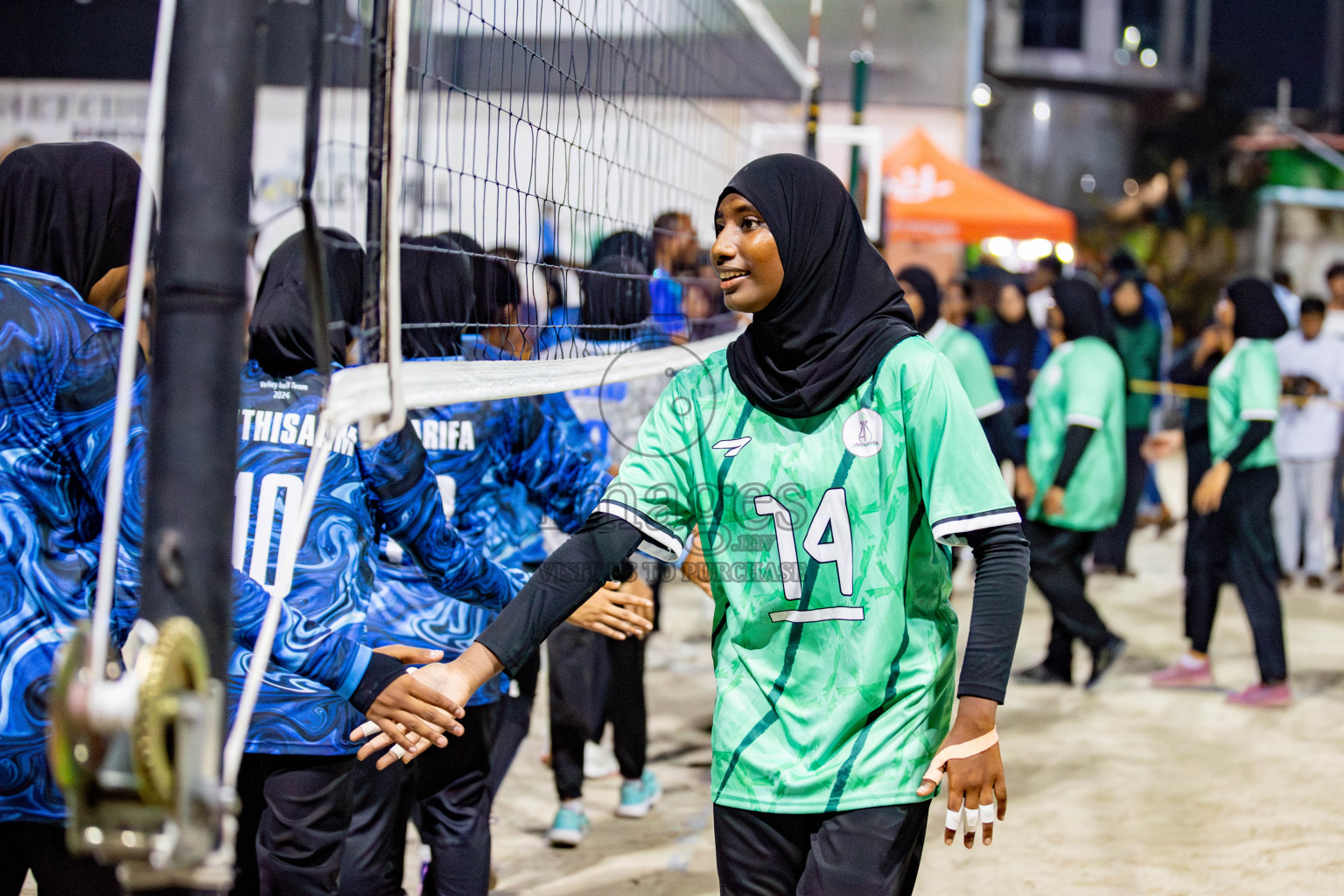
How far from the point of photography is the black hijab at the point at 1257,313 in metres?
6.45

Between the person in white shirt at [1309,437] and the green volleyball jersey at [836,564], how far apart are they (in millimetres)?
7540

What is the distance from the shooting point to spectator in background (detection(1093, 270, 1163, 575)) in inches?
378

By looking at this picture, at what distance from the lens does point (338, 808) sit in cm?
279

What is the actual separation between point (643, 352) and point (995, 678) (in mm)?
2406

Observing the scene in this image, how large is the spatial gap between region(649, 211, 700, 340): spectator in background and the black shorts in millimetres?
3022

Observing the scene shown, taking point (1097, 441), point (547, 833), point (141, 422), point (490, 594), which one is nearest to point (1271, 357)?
point (1097, 441)

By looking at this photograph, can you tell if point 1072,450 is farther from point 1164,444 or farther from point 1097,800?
point 1097,800

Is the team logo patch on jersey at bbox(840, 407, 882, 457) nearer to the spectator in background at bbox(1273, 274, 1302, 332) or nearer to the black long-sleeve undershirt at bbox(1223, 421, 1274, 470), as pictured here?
the black long-sleeve undershirt at bbox(1223, 421, 1274, 470)

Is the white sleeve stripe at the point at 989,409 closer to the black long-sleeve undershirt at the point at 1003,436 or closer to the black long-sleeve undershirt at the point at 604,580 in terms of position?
the black long-sleeve undershirt at the point at 1003,436

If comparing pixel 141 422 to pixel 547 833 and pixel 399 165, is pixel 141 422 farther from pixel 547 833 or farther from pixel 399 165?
pixel 547 833

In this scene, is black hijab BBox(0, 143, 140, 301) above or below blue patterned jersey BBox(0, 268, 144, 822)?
above

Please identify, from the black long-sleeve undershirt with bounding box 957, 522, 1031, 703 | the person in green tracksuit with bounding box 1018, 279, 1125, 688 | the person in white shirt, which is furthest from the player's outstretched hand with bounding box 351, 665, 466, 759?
the person in white shirt

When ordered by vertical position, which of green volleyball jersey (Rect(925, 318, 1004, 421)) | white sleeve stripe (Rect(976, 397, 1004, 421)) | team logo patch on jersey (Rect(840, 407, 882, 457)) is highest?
green volleyball jersey (Rect(925, 318, 1004, 421))

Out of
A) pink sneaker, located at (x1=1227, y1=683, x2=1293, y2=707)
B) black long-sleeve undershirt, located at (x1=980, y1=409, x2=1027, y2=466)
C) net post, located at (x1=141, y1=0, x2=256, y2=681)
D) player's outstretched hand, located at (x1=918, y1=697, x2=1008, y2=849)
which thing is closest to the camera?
net post, located at (x1=141, y1=0, x2=256, y2=681)
